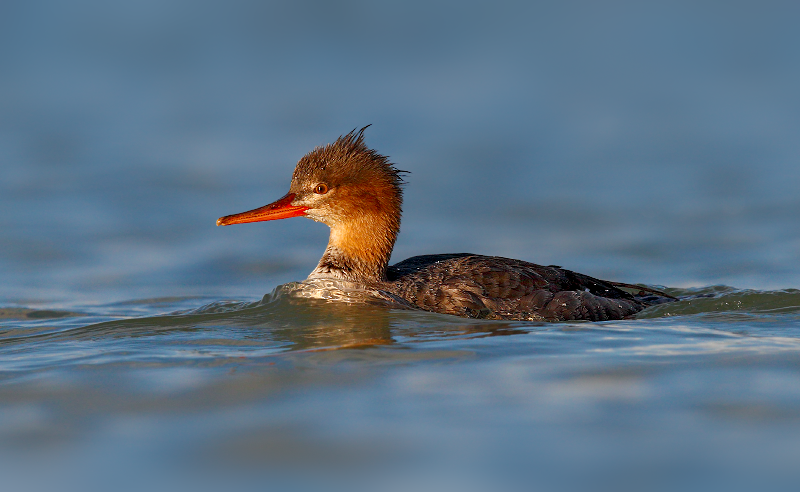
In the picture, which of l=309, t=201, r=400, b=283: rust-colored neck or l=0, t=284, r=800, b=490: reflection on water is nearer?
l=0, t=284, r=800, b=490: reflection on water

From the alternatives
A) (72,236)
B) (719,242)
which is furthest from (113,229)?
(719,242)

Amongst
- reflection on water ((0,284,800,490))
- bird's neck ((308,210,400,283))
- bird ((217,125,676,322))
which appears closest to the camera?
reflection on water ((0,284,800,490))

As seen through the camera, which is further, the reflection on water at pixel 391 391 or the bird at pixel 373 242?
the bird at pixel 373 242

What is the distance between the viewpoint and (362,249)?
877cm

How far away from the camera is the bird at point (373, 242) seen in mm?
8430

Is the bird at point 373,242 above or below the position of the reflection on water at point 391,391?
above

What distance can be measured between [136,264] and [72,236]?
1.43 meters

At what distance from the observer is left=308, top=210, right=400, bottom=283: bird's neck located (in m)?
8.72

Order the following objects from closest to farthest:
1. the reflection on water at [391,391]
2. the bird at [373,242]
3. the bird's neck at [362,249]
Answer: the reflection on water at [391,391] < the bird at [373,242] < the bird's neck at [362,249]

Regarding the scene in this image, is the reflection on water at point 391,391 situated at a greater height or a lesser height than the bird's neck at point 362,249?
lesser

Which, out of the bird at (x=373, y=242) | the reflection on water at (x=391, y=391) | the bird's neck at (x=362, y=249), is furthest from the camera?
the bird's neck at (x=362, y=249)

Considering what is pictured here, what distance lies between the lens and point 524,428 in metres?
5.42

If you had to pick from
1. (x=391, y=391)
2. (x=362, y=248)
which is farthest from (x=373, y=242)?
(x=391, y=391)

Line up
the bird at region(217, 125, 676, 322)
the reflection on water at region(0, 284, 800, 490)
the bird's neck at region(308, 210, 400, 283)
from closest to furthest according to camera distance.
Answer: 1. the reflection on water at region(0, 284, 800, 490)
2. the bird at region(217, 125, 676, 322)
3. the bird's neck at region(308, 210, 400, 283)
